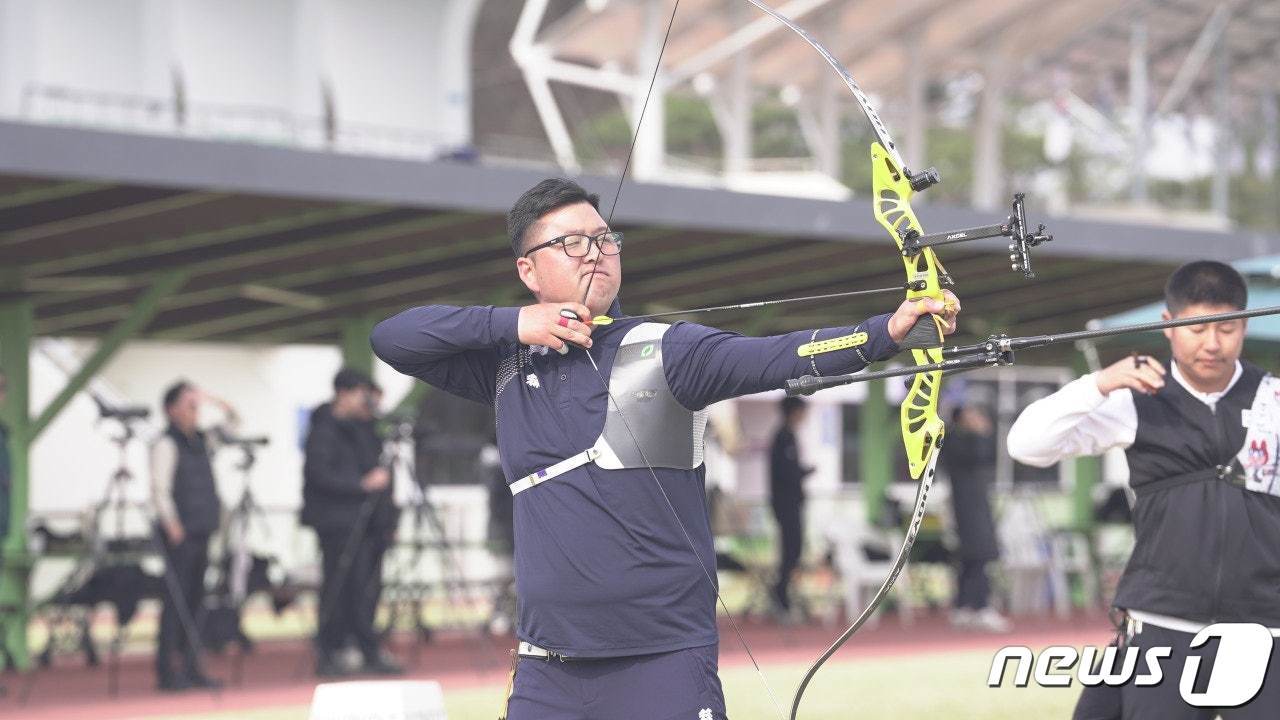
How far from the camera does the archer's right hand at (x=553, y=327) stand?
153 inches

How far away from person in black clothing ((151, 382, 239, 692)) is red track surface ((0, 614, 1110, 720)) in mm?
248

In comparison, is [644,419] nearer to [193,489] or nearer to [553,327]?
[553,327]

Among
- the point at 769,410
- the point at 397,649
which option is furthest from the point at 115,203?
the point at 769,410

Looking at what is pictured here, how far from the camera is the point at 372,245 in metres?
11.6

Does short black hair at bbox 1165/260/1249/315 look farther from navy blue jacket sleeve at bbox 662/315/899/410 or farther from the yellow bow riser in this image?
navy blue jacket sleeve at bbox 662/315/899/410

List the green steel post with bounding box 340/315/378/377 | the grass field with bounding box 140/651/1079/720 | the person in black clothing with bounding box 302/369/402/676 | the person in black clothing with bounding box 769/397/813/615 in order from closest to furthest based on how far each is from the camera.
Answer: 1. the grass field with bounding box 140/651/1079/720
2. the person in black clothing with bounding box 302/369/402/676
3. the green steel post with bounding box 340/315/378/377
4. the person in black clothing with bounding box 769/397/813/615

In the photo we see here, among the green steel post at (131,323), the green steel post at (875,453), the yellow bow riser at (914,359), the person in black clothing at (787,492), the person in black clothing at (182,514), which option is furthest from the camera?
the green steel post at (875,453)

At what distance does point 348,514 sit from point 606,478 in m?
7.33

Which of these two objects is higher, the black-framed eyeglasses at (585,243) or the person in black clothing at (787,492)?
the black-framed eyeglasses at (585,243)

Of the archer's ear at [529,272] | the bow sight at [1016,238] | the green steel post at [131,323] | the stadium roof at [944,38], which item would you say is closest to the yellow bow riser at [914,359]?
the bow sight at [1016,238]

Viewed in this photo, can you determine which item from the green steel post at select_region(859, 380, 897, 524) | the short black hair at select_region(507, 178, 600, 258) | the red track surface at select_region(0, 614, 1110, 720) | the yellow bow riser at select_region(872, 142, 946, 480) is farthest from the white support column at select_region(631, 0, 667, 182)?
the yellow bow riser at select_region(872, 142, 946, 480)

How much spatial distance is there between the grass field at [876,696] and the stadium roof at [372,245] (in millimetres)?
2769

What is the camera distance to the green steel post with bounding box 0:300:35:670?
11.8 meters

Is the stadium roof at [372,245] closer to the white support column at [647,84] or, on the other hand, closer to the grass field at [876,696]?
the grass field at [876,696]
